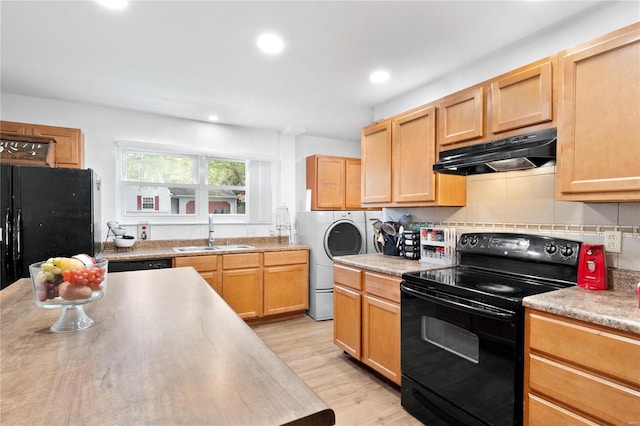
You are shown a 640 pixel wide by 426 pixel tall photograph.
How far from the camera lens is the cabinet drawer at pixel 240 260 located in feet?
11.5

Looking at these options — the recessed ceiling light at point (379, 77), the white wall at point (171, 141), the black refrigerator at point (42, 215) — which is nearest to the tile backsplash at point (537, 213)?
the recessed ceiling light at point (379, 77)

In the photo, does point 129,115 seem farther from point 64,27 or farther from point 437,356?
point 437,356

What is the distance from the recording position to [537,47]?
2105 mm

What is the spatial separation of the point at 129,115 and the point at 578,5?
4.01m

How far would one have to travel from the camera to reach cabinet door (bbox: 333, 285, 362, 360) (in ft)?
8.45

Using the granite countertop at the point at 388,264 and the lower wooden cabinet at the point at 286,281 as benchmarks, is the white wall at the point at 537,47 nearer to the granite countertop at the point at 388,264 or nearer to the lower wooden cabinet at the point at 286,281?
the granite countertop at the point at 388,264

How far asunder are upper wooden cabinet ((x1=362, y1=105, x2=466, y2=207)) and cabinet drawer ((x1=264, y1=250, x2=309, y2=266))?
1248 millimetres

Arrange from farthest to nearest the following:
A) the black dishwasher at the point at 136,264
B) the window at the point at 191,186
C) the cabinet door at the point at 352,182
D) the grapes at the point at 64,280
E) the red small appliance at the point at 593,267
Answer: the cabinet door at the point at 352,182 → the window at the point at 191,186 → the black dishwasher at the point at 136,264 → the red small appliance at the point at 593,267 → the grapes at the point at 64,280

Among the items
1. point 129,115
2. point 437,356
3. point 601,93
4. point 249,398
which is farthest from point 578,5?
point 129,115

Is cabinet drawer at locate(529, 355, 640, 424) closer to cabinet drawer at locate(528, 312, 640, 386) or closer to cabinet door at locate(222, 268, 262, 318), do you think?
cabinet drawer at locate(528, 312, 640, 386)

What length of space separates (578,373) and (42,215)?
355cm

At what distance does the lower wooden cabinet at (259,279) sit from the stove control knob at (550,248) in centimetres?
260

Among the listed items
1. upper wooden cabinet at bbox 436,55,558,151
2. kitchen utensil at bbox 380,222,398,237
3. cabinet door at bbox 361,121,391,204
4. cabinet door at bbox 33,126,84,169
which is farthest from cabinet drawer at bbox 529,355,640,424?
cabinet door at bbox 33,126,84,169

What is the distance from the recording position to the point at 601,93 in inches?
59.7
